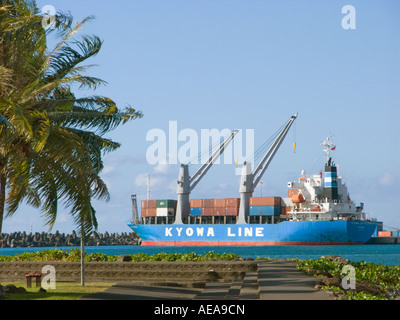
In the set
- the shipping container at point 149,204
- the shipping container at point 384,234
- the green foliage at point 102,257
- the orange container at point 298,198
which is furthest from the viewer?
the shipping container at point 384,234

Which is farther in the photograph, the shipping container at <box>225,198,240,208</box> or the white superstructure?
the shipping container at <box>225,198,240,208</box>

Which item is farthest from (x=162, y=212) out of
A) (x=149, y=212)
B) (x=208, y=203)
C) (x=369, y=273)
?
(x=369, y=273)

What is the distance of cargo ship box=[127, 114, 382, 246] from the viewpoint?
226 ft

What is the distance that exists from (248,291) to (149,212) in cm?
6930

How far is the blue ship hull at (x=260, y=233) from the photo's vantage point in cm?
6800

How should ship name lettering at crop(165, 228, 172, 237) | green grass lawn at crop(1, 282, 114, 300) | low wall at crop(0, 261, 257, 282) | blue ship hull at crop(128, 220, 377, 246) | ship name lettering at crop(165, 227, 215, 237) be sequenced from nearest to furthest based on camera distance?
green grass lawn at crop(1, 282, 114, 300), low wall at crop(0, 261, 257, 282), blue ship hull at crop(128, 220, 377, 246), ship name lettering at crop(165, 227, 215, 237), ship name lettering at crop(165, 228, 172, 237)

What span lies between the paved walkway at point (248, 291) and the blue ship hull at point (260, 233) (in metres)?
51.5

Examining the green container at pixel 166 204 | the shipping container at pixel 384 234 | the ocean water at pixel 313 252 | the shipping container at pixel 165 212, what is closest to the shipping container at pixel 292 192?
the ocean water at pixel 313 252

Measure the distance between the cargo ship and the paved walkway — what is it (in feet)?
172

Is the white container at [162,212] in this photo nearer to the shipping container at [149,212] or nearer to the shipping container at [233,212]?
the shipping container at [149,212]

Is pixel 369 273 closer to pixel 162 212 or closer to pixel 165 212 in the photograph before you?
pixel 165 212

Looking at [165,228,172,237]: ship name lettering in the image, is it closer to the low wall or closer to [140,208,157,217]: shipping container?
[140,208,157,217]: shipping container

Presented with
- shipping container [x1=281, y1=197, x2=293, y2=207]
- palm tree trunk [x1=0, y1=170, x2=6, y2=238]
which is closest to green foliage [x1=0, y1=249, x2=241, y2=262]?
palm tree trunk [x1=0, y1=170, x2=6, y2=238]

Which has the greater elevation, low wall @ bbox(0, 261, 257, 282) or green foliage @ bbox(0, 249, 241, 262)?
green foliage @ bbox(0, 249, 241, 262)
